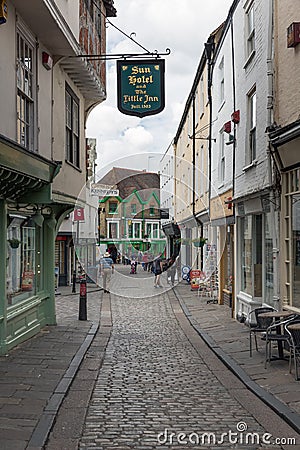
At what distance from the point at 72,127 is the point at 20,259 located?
450 centimetres

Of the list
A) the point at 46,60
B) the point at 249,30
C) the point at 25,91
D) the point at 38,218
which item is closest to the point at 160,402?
the point at 25,91

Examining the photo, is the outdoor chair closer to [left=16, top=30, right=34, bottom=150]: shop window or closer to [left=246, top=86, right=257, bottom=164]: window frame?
[left=16, top=30, right=34, bottom=150]: shop window

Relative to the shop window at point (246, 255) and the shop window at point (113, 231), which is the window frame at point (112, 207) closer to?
the shop window at point (113, 231)

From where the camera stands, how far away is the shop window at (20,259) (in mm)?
11414

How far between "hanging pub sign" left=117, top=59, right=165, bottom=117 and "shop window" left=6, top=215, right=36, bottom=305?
2.98m

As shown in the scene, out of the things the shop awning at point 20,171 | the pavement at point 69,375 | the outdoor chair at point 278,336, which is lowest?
the pavement at point 69,375

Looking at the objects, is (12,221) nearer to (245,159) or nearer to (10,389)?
(10,389)

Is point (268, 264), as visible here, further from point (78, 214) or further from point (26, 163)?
point (78, 214)

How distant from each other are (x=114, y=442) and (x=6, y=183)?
4984 mm

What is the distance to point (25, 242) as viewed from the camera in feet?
41.6

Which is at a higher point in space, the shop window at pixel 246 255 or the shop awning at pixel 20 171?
the shop awning at pixel 20 171

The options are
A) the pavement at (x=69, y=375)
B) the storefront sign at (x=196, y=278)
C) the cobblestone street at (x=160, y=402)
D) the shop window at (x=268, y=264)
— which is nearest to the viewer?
the cobblestone street at (x=160, y=402)

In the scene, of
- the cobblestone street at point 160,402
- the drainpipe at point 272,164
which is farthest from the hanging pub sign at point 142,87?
the cobblestone street at point 160,402

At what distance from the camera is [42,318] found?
→ 46.3 ft
